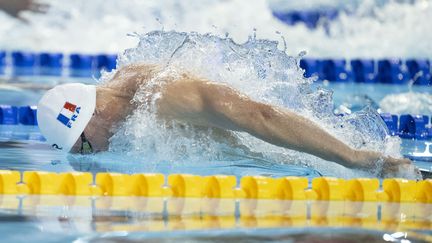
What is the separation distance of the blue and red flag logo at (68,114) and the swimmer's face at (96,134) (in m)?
0.07

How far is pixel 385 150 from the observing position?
379cm

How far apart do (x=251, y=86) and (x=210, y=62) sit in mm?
272

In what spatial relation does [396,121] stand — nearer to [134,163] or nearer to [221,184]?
[134,163]

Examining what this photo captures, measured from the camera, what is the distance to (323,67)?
28.4ft

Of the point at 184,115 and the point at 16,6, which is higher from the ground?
the point at 16,6

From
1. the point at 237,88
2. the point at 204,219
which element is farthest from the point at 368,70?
the point at 204,219

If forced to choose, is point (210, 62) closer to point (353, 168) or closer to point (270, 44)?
point (270, 44)

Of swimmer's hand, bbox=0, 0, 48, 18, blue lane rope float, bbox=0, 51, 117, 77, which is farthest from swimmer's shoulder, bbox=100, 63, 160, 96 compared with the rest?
swimmer's hand, bbox=0, 0, 48, 18

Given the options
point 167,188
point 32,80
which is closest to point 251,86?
point 167,188

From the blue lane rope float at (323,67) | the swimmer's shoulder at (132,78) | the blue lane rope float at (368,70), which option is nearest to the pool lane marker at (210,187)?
the swimmer's shoulder at (132,78)

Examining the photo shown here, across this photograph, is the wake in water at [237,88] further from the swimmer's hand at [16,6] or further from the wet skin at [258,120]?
the swimmer's hand at [16,6]

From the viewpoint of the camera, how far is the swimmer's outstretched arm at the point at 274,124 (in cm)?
355

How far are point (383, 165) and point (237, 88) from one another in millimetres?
780

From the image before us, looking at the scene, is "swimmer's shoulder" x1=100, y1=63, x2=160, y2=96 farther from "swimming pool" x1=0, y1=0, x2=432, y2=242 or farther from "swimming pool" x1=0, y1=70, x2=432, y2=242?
"swimming pool" x1=0, y1=70, x2=432, y2=242
